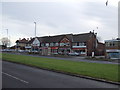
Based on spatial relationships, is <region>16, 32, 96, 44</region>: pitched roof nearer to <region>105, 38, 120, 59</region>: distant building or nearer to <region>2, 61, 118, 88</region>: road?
<region>105, 38, 120, 59</region>: distant building

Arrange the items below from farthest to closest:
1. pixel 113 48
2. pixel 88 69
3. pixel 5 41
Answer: pixel 5 41 → pixel 113 48 → pixel 88 69

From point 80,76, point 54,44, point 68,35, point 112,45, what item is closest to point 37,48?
point 54,44

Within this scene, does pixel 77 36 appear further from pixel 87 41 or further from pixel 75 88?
pixel 75 88

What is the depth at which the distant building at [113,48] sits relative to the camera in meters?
59.5

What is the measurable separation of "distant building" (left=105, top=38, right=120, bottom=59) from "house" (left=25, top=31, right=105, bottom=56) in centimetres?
1265

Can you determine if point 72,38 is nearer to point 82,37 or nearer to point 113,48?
point 82,37

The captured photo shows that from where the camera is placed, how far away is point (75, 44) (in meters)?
79.9

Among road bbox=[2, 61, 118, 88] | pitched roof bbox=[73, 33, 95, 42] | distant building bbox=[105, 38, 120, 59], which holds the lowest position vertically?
road bbox=[2, 61, 118, 88]

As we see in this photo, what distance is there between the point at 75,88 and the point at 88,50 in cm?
6565

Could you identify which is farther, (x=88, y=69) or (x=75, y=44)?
(x=75, y=44)

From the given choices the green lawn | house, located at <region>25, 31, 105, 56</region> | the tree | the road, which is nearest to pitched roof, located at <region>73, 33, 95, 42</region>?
house, located at <region>25, 31, 105, 56</region>

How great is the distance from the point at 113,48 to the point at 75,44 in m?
21.8

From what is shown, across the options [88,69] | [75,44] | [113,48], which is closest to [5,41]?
[75,44]

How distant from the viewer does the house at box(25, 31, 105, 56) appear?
76.1 m
